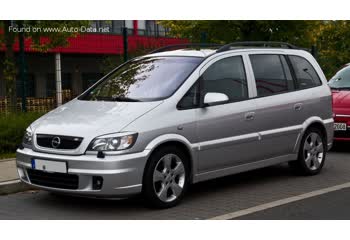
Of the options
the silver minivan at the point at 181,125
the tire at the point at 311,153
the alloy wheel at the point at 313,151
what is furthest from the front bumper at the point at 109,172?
the alloy wheel at the point at 313,151

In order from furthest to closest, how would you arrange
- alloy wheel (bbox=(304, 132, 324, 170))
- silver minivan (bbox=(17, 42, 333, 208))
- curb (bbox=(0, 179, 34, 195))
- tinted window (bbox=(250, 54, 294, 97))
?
alloy wheel (bbox=(304, 132, 324, 170)) < tinted window (bbox=(250, 54, 294, 97)) < curb (bbox=(0, 179, 34, 195)) < silver minivan (bbox=(17, 42, 333, 208))

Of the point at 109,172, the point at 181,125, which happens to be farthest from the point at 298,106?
the point at 109,172

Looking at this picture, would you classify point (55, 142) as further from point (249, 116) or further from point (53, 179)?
point (249, 116)

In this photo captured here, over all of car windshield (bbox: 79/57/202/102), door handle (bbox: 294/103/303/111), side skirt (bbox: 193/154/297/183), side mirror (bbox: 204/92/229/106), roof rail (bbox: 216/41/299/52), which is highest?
roof rail (bbox: 216/41/299/52)

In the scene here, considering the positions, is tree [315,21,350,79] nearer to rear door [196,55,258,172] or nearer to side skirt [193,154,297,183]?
side skirt [193,154,297,183]

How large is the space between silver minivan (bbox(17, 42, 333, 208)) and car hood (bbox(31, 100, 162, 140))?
0.01 m

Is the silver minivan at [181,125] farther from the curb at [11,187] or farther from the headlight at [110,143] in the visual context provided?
the curb at [11,187]

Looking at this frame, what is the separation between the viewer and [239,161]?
710cm

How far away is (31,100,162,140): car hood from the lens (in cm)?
599

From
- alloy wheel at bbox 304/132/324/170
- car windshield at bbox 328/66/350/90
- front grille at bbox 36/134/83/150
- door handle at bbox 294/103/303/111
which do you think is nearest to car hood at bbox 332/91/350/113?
car windshield at bbox 328/66/350/90

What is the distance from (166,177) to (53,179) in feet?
3.99

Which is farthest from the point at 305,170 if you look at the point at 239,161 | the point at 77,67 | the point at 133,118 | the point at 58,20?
the point at 77,67

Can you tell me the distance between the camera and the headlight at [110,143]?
5875 millimetres
